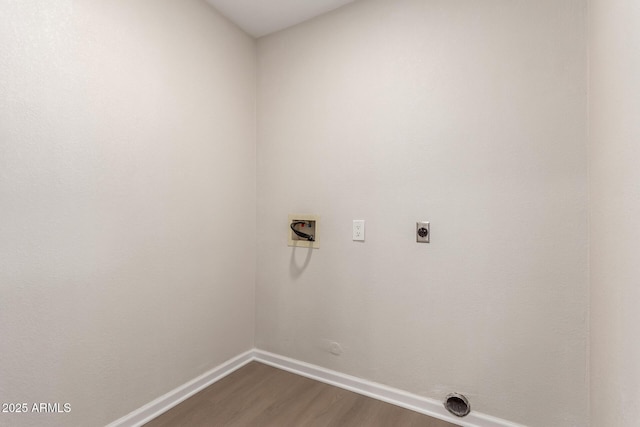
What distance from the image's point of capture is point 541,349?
137cm

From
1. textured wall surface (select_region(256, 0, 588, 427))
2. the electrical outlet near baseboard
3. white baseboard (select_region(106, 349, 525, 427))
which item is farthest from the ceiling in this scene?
white baseboard (select_region(106, 349, 525, 427))

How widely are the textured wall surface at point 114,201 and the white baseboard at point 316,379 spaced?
0.06 metres

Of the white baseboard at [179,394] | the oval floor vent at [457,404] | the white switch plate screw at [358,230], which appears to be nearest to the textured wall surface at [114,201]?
the white baseboard at [179,394]

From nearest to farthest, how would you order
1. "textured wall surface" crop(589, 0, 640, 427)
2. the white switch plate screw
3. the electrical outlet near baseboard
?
"textured wall surface" crop(589, 0, 640, 427) → the white switch plate screw → the electrical outlet near baseboard

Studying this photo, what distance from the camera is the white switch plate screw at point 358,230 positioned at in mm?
1799

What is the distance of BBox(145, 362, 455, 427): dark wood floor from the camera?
1.53m

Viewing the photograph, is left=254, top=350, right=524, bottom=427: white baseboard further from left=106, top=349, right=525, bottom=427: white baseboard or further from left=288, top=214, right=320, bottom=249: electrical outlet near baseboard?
left=288, top=214, right=320, bottom=249: electrical outlet near baseboard

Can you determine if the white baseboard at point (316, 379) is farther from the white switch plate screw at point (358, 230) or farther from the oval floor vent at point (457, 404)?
the white switch plate screw at point (358, 230)

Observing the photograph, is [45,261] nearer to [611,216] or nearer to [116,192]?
[116,192]

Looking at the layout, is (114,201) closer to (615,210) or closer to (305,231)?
(305,231)

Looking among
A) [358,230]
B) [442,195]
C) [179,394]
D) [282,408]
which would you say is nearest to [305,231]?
[358,230]

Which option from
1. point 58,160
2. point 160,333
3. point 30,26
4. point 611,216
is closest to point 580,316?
point 611,216

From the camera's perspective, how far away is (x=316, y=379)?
193cm

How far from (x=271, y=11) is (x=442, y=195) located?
1.53 m
